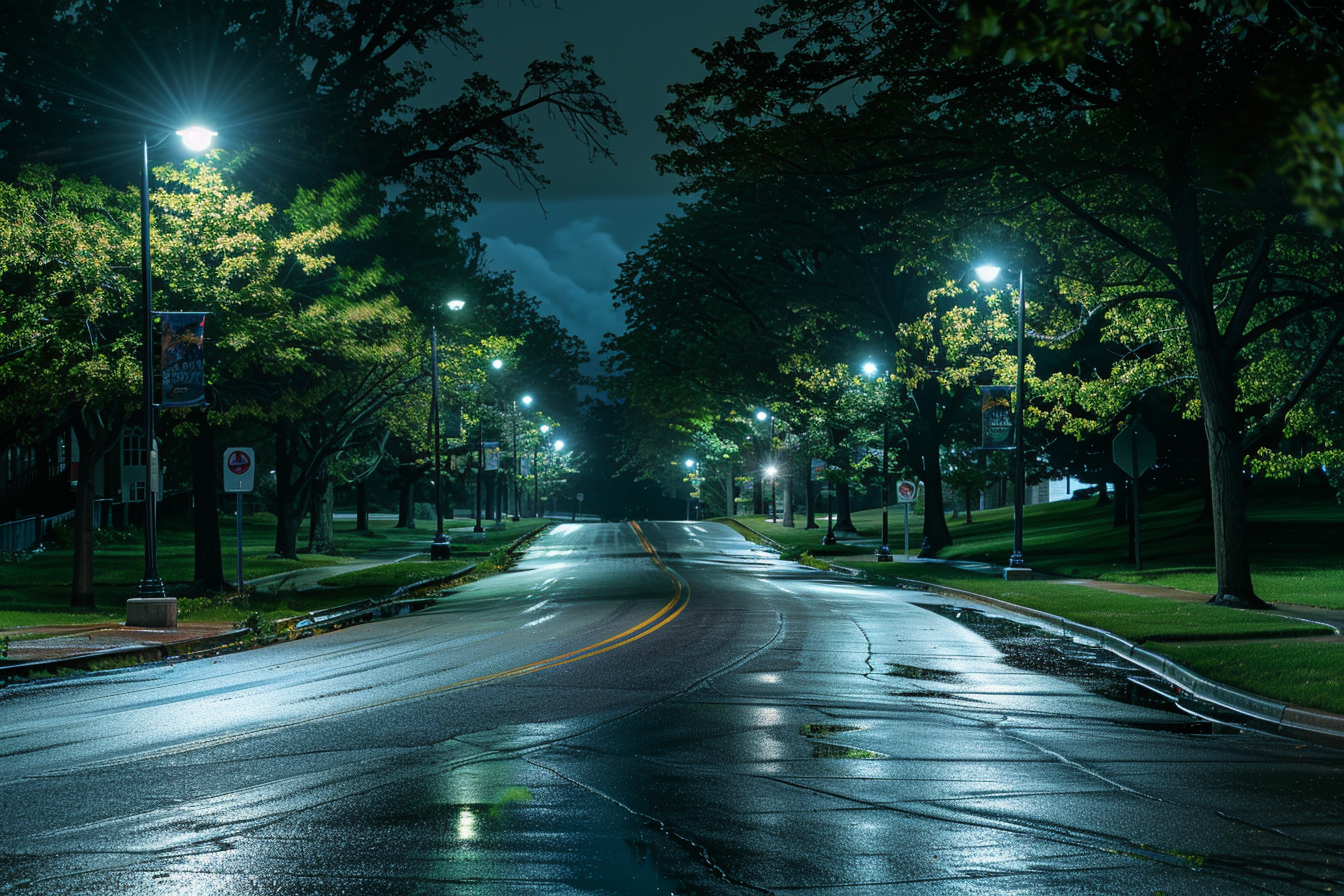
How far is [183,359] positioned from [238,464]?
15.2 feet

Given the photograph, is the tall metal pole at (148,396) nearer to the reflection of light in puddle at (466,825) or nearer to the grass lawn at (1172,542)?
the reflection of light in puddle at (466,825)

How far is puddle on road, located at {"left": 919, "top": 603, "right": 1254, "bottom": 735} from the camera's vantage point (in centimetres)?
1054

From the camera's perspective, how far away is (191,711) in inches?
440

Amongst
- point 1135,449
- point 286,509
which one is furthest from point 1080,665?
point 286,509

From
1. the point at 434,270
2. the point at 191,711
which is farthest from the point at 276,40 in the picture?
the point at 191,711

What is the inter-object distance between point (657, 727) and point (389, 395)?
110ft

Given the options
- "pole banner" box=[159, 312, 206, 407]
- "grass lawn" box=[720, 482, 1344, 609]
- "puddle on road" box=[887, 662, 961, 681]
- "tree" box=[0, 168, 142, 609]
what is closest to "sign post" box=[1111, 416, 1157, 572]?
"grass lawn" box=[720, 482, 1344, 609]

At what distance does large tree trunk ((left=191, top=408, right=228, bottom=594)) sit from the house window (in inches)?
1632

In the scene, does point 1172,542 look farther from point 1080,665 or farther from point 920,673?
point 920,673

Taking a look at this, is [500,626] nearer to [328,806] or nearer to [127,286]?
[127,286]

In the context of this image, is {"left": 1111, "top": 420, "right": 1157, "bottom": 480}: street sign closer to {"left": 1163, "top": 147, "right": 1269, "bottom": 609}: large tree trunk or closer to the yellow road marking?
{"left": 1163, "top": 147, "right": 1269, "bottom": 609}: large tree trunk

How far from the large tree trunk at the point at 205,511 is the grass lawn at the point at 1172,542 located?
2200 cm

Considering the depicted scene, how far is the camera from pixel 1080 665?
14.6 metres

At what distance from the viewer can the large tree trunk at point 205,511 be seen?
89.0 ft
